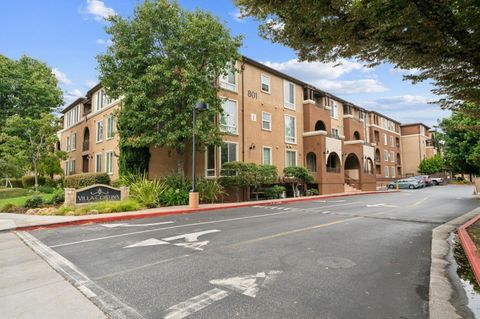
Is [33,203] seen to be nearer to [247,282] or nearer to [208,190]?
[208,190]

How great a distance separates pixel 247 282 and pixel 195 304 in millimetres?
1107

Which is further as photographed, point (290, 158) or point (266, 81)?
point (290, 158)

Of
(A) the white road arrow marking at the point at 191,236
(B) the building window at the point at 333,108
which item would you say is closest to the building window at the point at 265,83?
(B) the building window at the point at 333,108

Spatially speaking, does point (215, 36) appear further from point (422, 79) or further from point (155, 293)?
point (155, 293)

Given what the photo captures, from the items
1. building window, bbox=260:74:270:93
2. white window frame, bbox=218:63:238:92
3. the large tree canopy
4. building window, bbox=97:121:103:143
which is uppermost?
building window, bbox=260:74:270:93

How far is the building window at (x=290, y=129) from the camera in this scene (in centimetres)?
2898

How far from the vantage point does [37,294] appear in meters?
4.76

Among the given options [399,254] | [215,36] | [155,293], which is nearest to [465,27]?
[399,254]

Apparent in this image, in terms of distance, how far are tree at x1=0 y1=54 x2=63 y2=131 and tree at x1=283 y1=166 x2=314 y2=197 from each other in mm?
27196

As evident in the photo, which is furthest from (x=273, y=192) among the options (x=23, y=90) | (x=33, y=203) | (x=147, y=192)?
(x=23, y=90)

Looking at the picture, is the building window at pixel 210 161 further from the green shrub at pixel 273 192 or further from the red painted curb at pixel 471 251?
the red painted curb at pixel 471 251

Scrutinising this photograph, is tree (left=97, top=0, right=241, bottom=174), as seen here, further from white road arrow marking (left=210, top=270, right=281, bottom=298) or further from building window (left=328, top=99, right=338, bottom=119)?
building window (left=328, top=99, right=338, bottom=119)

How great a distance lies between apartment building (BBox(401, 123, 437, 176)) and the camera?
66375mm

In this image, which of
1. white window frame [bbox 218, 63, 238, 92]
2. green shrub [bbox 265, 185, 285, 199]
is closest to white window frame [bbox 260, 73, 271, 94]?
white window frame [bbox 218, 63, 238, 92]
